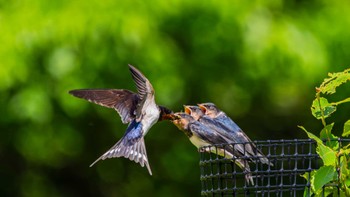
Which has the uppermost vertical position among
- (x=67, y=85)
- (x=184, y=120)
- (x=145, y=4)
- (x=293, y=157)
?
(x=145, y=4)

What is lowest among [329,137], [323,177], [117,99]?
[323,177]

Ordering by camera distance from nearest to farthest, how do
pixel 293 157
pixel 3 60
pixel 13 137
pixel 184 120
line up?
pixel 293 157 → pixel 184 120 → pixel 3 60 → pixel 13 137

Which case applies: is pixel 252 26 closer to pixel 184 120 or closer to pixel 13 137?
pixel 184 120

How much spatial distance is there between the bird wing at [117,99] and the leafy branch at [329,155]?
2.28 meters

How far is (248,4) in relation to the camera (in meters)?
6.64

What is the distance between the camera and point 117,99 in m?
5.58

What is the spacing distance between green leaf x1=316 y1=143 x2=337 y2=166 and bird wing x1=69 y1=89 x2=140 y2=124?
2.53m

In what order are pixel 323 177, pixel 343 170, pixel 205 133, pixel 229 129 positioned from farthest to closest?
pixel 205 133 → pixel 229 129 → pixel 343 170 → pixel 323 177

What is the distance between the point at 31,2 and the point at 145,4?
75 centimetres

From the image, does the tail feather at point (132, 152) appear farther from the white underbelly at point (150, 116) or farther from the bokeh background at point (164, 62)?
the bokeh background at point (164, 62)

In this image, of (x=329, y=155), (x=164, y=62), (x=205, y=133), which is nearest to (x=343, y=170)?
(x=329, y=155)

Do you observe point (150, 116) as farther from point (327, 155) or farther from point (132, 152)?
point (327, 155)

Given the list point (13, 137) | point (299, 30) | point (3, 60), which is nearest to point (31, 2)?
point (3, 60)

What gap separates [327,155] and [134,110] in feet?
8.59
